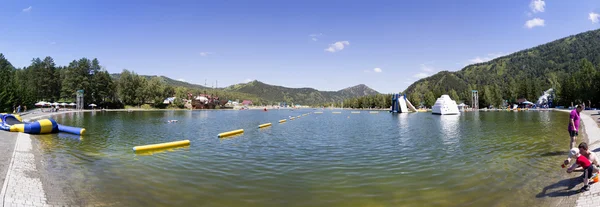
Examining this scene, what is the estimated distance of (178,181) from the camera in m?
12.2

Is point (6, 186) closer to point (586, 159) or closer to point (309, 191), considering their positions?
point (309, 191)

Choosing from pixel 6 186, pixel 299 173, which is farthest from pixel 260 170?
pixel 6 186

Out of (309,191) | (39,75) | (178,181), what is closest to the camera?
(309,191)

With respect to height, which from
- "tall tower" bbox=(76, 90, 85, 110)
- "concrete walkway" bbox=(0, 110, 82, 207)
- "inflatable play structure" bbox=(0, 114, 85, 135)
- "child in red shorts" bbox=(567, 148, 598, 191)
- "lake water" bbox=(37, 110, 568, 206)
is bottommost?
"lake water" bbox=(37, 110, 568, 206)

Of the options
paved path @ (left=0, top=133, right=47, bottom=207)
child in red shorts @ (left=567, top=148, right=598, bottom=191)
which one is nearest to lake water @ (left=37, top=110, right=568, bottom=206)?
paved path @ (left=0, top=133, right=47, bottom=207)

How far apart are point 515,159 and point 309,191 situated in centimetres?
1211

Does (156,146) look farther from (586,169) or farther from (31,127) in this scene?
(586,169)

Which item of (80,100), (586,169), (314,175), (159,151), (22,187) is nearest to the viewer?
(586,169)

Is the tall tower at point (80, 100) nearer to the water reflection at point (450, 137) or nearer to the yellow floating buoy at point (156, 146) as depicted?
the yellow floating buoy at point (156, 146)

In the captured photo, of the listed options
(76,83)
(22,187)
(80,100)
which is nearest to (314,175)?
(22,187)

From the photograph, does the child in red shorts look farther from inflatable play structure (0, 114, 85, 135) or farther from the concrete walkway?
inflatable play structure (0, 114, 85, 135)

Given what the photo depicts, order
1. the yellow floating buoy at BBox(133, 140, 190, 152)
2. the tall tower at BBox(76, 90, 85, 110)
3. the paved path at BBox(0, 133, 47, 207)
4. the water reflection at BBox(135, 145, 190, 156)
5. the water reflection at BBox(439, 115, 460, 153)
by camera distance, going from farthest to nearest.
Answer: the tall tower at BBox(76, 90, 85, 110)
the water reflection at BBox(439, 115, 460, 153)
the yellow floating buoy at BBox(133, 140, 190, 152)
the water reflection at BBox(135, 145, 190, 156)
the paved path at BBox(0, 133, 47, 207)

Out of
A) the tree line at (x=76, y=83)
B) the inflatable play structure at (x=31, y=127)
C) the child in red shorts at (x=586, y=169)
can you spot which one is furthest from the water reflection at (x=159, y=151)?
the tree line at (x=76, y=83)

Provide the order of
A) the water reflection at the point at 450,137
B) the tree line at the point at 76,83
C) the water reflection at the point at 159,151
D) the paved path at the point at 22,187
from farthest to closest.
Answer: the tree line at the point at 76,83 → the water reflection at the point at 450,137 → the water reflection at the point at 159,151 → the paved path at the point at 22,187
